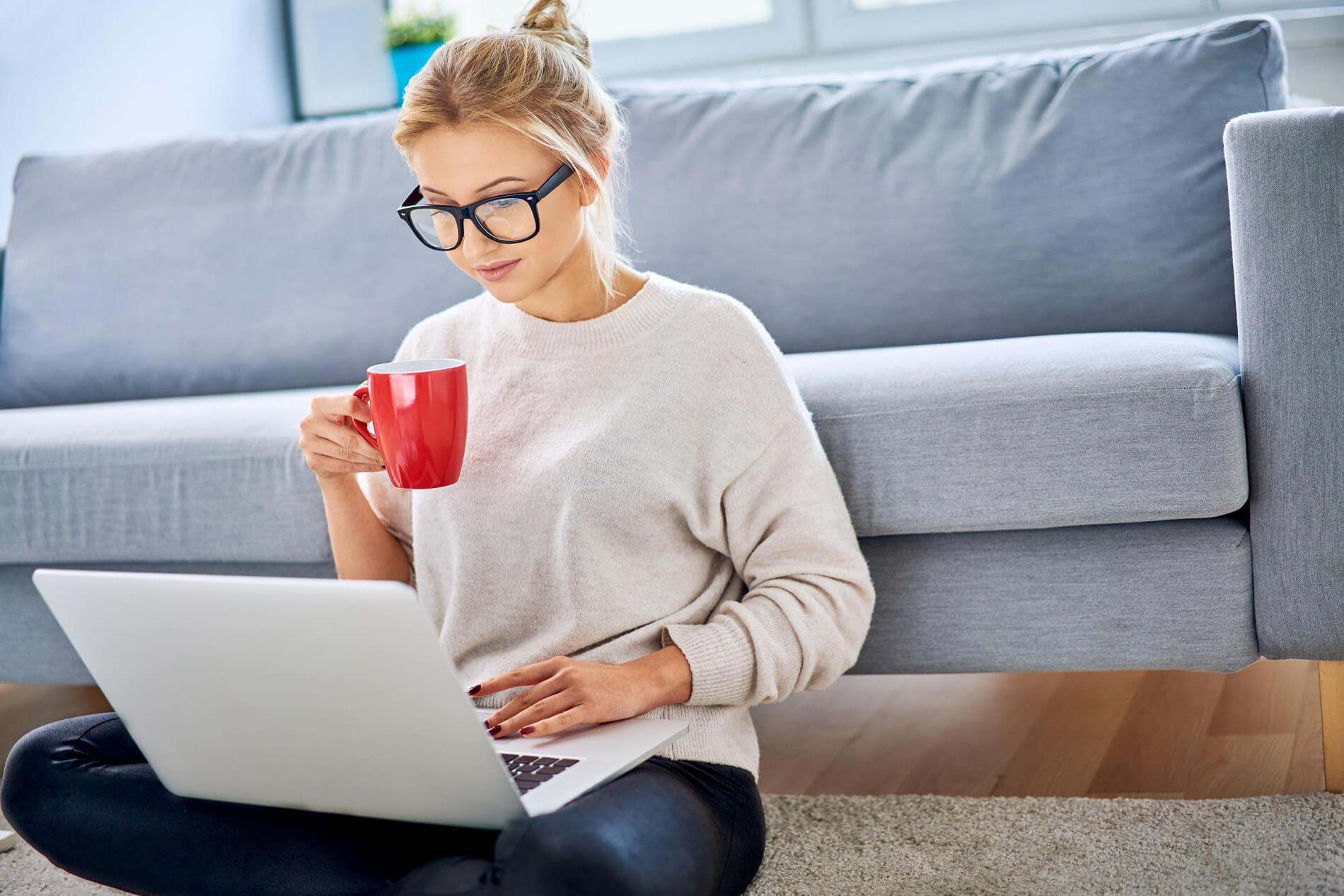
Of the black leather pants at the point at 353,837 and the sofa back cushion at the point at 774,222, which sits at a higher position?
the sofa back cushion at the point at 774,222

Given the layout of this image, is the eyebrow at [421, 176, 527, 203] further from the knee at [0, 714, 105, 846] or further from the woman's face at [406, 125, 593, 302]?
the knee at [0, 714, 105, 846]

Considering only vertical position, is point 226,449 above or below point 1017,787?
above

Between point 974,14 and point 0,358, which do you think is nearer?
point 0,358

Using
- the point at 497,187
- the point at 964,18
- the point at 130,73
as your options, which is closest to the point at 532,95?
the point at 497,187

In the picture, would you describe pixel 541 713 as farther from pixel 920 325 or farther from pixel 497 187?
pixel 920 325

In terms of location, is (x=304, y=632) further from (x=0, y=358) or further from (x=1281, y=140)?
(x=0, y=358)

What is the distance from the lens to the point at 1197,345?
1249mm

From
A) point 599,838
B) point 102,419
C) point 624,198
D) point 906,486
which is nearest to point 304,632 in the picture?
point 599,838

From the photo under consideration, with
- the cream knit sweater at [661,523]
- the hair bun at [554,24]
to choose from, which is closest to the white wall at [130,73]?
the hair bun at [554,24]

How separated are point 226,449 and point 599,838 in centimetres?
87

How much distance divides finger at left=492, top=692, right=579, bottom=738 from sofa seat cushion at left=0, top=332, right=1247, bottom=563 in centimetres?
45

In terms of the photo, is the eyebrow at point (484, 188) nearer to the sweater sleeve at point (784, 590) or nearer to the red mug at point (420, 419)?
the red mug at point (420, 419)

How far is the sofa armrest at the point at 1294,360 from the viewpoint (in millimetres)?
1101

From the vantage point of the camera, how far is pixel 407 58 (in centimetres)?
274
